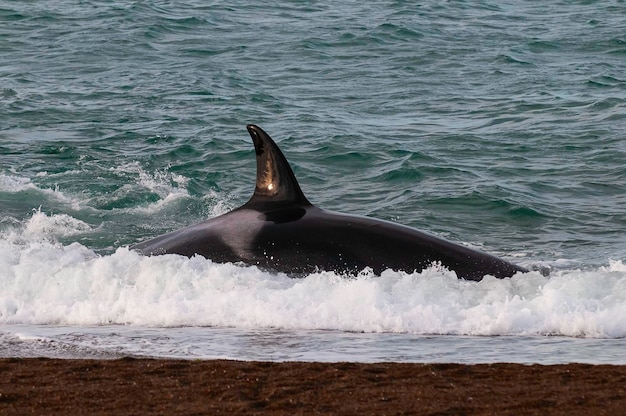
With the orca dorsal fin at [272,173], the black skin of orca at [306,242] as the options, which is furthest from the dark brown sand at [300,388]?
the orca dorsal fin at [272,173]

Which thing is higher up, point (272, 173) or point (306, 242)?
point (272, 173)

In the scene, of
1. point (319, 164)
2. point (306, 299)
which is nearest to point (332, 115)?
point (319, 164)

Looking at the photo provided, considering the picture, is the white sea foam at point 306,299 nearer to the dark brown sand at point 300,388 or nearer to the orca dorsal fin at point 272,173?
the orca dorsal fin at point 272,173

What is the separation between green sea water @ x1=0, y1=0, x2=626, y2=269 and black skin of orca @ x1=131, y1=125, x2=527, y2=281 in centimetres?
277

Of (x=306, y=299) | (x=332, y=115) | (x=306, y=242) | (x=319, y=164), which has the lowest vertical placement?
(x=332, y=115)

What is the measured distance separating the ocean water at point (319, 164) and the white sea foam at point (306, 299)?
3 cm

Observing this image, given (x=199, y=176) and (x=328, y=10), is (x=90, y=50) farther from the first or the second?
(x=199, y=176)

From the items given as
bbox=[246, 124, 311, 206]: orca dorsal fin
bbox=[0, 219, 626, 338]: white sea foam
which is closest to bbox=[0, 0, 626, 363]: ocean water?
bbox=[0, 219, 626, 338]: white sea foam

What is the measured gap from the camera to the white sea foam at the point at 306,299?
11062 mm

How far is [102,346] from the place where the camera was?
1026 centimetres

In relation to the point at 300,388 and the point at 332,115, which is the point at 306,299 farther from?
the point at 332,115

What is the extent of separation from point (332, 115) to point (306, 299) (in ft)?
50.5

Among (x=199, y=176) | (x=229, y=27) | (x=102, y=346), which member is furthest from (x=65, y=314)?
(x=229, y=27)

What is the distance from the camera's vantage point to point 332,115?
26875 mm
